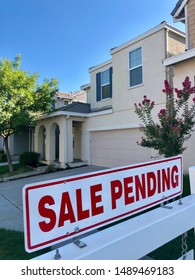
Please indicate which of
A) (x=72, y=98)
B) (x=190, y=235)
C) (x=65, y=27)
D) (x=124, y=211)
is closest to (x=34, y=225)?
(x=124, y=211)

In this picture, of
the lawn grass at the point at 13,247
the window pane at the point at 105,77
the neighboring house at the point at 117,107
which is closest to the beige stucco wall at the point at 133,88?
the neighboring house at the point at 117,107

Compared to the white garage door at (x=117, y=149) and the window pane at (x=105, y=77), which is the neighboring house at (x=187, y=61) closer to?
the white garage door at (x=117, y=149)

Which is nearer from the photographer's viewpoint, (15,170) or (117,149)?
(117,149)

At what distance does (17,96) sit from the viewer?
→ 12000 mm

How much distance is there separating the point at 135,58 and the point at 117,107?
284cm

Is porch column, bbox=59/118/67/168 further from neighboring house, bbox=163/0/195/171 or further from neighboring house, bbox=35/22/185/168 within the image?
neighboring house, bbox=163/0/195/171

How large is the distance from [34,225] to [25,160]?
13.9 meters

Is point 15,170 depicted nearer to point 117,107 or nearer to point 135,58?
point 117,107

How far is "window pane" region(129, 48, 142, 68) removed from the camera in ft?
36.5

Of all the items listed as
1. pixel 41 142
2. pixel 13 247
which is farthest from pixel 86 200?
pixel 41 142

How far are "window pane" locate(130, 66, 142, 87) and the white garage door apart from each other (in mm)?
2584

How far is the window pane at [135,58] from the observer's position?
438 inches

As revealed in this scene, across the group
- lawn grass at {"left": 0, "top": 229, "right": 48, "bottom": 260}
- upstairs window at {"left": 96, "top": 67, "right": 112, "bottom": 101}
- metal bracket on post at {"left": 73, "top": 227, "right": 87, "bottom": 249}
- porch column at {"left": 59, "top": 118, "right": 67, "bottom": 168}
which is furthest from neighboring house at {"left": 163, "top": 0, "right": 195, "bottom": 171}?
metal bracket on post at {"left": 73, "top": 227, "right": 87, "bottom": 249}

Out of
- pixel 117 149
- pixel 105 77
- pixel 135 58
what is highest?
pixel 135 58
